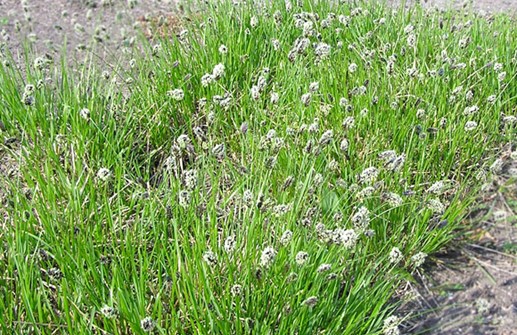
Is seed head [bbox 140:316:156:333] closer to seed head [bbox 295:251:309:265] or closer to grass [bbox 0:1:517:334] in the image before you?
grass [bbox 0:1:517:334]

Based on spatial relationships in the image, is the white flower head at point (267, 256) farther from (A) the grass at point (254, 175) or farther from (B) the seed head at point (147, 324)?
(B) the seed head at point (147, 324)

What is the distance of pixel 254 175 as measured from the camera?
2.55 meters

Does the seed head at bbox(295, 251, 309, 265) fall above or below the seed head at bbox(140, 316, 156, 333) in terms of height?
above

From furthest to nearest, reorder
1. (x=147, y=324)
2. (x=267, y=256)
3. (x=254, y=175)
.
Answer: (x=254, y=175) < (x=267, y=256) < (x=147, y=324)

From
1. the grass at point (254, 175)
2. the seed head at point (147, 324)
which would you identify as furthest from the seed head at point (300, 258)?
the seed head at point (147, 324)

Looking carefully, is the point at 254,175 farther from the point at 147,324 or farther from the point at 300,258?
the point at 147,324

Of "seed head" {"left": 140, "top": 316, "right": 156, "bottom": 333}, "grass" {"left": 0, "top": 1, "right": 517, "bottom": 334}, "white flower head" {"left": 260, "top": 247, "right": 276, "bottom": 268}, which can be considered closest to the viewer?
"seed head" {"left": 140, "top": 316, "right": 156, "bottom": 333}

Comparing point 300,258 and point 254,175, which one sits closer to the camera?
point 300,258

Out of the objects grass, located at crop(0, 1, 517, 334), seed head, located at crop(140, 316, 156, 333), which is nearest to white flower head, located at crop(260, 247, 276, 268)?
grass, located at crop(0, 1, 517, 334)

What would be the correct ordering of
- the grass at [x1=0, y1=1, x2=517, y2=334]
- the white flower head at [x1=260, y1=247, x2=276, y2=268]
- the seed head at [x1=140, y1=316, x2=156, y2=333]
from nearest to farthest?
the seed head at [x1=140, y1=316, x2=156, y2=333] → the white flower head at [x1=260, y1=247, x2=276, y2=268] → the grass at [x1=0, y1=1, x2=517, y2=334]

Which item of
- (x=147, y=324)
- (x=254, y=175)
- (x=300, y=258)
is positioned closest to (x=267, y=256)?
(x=300, y=258)

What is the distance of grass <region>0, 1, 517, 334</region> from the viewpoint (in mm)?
2076

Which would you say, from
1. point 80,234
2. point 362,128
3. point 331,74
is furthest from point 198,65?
point 80,234

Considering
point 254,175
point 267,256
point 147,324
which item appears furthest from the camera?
point 254,175
